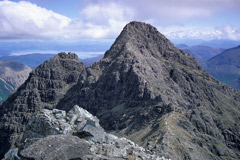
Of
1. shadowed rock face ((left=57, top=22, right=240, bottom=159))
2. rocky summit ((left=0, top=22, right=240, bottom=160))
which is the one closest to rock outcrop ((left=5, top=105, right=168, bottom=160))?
rocky summit ((left=0, top=22, right=240, bottom=160))

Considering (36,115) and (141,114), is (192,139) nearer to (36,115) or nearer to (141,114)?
(141,114)

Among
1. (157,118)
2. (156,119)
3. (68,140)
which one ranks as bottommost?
(156,119)

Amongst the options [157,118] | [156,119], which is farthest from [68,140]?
[157,118]

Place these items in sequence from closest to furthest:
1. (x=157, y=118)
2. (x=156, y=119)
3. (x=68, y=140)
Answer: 1. (x=68, y=140)
2. (x=156, y=119)
3. (x=157, y=118)

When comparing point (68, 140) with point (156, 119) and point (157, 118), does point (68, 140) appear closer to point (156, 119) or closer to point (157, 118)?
point (156, 119)

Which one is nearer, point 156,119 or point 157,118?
point 156,119

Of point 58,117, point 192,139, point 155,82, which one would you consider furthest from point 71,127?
point 155,82

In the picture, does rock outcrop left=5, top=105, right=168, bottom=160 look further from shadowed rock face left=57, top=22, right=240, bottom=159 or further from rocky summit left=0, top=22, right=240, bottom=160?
shadowed rock face left=57, top=22, right=240, bottom=159

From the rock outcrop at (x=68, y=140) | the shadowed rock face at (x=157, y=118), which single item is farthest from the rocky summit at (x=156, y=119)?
the rock outcrop at (x=68, y=140)

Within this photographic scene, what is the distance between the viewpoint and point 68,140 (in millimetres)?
29281

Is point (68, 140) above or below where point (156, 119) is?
above

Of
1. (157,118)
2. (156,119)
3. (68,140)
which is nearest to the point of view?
(68,140)

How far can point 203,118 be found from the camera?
137 meters

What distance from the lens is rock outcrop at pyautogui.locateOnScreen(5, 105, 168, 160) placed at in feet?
90.6
